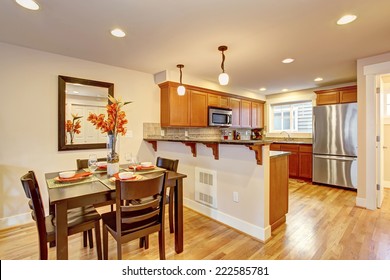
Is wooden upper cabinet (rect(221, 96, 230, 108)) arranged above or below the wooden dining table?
above

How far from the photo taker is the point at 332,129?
13.6 ft

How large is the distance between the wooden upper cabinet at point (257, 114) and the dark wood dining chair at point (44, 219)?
495cm

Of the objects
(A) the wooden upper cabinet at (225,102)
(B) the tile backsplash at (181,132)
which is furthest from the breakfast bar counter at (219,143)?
(A) the wooden upper cabinet at (225,102)

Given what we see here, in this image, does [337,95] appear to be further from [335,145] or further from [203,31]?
[203,31]

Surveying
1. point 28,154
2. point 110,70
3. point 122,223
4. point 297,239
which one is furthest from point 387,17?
point 28,154

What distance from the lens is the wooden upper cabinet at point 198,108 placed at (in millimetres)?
4105

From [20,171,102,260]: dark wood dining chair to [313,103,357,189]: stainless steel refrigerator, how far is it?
14.6 feet

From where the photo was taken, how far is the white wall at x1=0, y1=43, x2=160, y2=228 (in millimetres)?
2547

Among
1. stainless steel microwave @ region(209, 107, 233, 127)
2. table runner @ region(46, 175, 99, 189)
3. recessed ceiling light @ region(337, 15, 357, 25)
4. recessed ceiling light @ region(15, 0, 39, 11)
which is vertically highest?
recessed ceiling light @ region(337, 15, 357, 25)

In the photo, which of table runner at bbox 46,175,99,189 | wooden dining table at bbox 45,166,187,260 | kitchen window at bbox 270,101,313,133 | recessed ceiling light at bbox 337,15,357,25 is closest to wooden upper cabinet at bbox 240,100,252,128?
kitchen window at bbox 270,101,313,133

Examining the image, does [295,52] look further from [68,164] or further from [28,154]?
[28,154]

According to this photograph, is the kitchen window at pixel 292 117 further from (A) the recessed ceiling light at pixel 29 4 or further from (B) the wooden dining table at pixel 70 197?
(A) the recessed ceiling light at pixel 29 4

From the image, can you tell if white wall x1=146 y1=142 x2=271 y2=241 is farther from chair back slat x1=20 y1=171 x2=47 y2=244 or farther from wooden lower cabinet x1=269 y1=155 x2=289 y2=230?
chair back slat x1=20 y1=171 x2=47 y2=244

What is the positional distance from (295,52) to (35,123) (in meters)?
3.79
